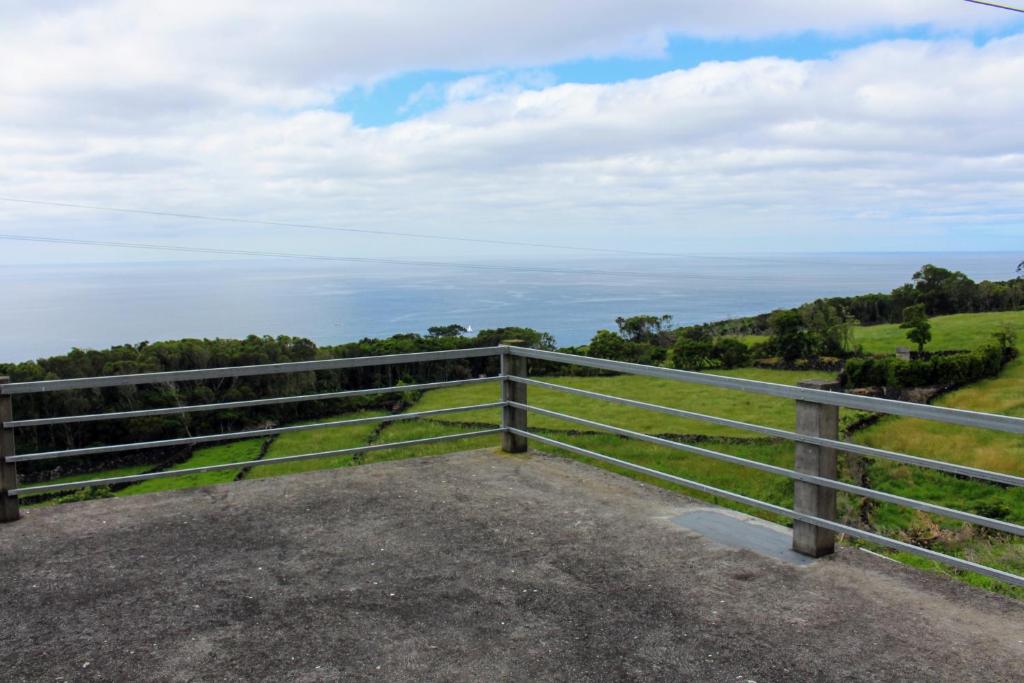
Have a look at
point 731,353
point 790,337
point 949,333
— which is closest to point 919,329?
point 949,333

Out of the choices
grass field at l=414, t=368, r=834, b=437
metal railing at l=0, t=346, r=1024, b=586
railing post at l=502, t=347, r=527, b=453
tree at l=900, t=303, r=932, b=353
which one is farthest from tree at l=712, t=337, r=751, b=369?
metal railing at l=0, t=346, r=1024, b=586

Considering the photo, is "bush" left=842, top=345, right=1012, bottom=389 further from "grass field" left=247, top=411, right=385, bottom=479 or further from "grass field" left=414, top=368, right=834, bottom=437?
"grass field" left=247, top=411, right=385, bottom=479

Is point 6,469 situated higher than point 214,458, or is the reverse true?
point 6,469

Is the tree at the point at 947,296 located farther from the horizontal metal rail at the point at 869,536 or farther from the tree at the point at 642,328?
the horizontal metal rail at the point at 869,536

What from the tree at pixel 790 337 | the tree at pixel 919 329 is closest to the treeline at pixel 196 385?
the tree at pixel 790 337

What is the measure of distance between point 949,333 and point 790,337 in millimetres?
8904

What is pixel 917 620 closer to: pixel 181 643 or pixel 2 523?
pixel 181 643

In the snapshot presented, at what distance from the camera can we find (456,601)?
156 inches

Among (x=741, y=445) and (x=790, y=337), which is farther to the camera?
(x=790, y=337)

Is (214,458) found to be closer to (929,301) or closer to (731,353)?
(731,353)

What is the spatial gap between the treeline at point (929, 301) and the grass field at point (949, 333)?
3.32m

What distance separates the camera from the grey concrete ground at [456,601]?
3.32m

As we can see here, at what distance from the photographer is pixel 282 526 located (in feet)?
17.0

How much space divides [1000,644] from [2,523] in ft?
20.1
